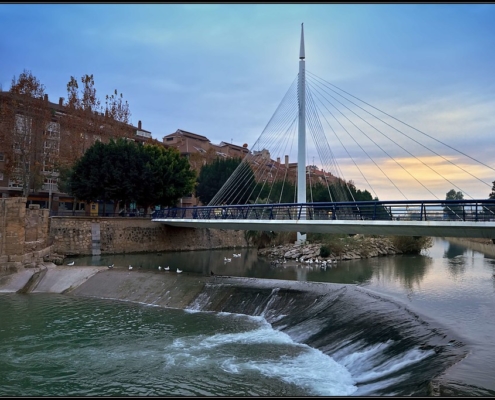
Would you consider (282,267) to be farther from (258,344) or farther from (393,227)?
(258,344)

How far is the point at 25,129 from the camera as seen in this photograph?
3703 cm

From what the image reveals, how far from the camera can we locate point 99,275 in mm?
20906

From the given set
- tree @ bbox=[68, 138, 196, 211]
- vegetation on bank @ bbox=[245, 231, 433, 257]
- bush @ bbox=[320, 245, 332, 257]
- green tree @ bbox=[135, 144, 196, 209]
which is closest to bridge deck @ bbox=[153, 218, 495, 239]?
bush @ bbox=[320, 245, 332, 257]

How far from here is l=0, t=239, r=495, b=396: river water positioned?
8.74m

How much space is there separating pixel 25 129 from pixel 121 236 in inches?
498

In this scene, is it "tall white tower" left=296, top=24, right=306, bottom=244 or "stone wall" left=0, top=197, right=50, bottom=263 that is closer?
"stone wall" left=0, top=197, right=50, bottom=263

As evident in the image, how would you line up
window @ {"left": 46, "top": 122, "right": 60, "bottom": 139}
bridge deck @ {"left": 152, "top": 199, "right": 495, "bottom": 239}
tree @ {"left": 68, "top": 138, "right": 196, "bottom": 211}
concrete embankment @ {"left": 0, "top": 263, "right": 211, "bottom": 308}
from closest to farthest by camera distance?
1. bridge deck @ {"left": 152, "top": 199, "right": 495, "bottom": 239}
2. concrete embankment @ {"left": 0, "top": 263, "right": 211, "bottom": 308}
3. tree @ {"left": 68, "top": 138, "right": 196, "bottom": 211}
4. window @ {"left": 46, "top": 122, "right": 60, "bottom": 139}

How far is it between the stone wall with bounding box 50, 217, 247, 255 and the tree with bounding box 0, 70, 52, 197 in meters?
6.62

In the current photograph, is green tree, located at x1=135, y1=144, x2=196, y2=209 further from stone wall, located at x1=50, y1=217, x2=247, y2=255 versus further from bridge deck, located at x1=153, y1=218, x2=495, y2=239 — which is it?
bridge deck, located at x1=153, y1=218, x2=495, y2=239

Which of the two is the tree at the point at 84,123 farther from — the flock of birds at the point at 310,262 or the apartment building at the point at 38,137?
the flock of birds at the point at 310,262

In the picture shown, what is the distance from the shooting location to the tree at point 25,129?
36.7m

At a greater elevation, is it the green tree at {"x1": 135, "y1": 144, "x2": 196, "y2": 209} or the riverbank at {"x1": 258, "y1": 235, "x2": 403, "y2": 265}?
the green tree at {"x1": 135, "y1": 144, "x2": 196, "y2": 209}

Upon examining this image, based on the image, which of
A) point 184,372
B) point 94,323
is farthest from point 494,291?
point 94,323

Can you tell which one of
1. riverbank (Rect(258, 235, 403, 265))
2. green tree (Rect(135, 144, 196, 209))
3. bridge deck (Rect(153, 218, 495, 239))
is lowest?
riverbank (Rect(258, 235, 403, 265))
